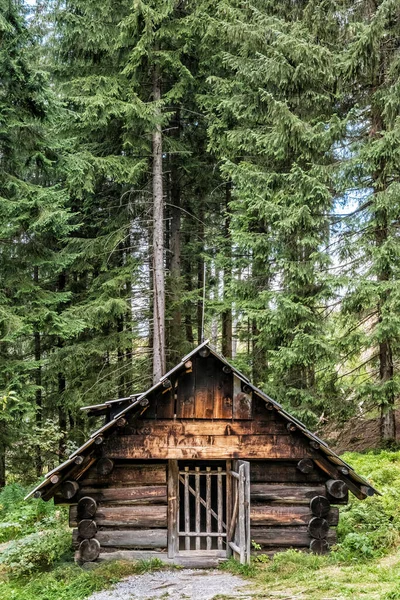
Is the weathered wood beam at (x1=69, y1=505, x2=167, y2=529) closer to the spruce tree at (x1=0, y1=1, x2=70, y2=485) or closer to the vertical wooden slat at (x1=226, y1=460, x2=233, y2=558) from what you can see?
the vertical wooden slat at (x1=226, y1=460, x2=233, y2=558)

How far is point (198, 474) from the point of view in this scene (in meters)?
9.35

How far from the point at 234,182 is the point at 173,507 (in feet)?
32.6

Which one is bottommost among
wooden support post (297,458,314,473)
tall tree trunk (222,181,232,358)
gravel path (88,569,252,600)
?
gravel path (88,569,252,600)

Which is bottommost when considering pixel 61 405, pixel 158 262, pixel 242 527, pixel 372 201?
pixel 242 527

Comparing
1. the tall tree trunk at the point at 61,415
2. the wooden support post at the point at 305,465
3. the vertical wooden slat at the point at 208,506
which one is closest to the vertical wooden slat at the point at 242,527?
the vertical wooden slat at the point at 208,506

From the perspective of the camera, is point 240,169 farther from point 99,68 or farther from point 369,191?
point 99,68

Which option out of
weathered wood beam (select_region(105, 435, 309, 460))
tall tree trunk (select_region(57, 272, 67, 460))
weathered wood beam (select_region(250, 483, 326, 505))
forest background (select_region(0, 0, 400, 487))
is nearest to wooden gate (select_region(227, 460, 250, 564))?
weathered wood beam (select_region(105, 435, 309, 460))

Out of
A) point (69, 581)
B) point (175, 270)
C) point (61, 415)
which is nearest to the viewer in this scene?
point (69, 581)

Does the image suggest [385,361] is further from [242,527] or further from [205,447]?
[242,527]

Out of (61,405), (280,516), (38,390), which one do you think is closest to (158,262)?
(61,405)

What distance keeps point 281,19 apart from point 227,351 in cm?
1114

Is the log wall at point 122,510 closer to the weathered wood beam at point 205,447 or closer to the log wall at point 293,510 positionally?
the weathered wood beam at point 205,447

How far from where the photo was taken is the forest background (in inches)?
530

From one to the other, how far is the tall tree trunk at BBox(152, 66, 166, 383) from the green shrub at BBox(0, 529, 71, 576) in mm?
6517
